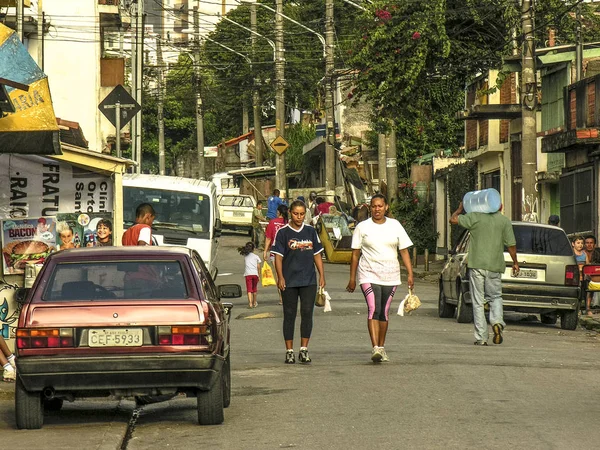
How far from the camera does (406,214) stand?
43.2m

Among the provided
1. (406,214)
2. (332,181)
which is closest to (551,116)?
(406,214)

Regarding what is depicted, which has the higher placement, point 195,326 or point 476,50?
point 476,50

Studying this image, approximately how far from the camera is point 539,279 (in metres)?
21.0

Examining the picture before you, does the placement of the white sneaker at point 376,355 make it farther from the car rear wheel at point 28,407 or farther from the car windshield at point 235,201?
the car windshield at point 235,201

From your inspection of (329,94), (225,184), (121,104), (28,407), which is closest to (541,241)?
(121,104)

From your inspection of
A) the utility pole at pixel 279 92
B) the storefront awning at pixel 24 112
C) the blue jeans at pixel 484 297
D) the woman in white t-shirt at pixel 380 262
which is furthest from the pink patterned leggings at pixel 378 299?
the utility pole at pixel 279 92

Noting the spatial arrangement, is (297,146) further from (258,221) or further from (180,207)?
(180,207)

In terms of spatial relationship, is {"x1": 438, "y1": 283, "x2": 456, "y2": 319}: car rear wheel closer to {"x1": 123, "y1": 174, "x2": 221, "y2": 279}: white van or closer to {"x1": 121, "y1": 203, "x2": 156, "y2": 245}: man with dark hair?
{"x1": 123, "y1": 174, "x2": 221, "y2": 279}: white van

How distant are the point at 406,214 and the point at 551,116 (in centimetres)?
908

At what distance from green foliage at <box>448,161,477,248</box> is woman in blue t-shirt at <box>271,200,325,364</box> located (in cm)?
2747

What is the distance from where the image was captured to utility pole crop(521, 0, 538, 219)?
27.3 metres

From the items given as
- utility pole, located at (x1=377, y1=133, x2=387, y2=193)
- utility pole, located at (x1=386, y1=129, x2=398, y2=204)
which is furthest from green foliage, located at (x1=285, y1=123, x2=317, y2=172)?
utility pole, located at (x1=386, y1=129, x2=398, y2=204)

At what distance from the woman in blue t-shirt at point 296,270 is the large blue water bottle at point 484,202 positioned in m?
3.36

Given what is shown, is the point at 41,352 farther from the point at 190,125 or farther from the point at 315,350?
the point at 190,125
